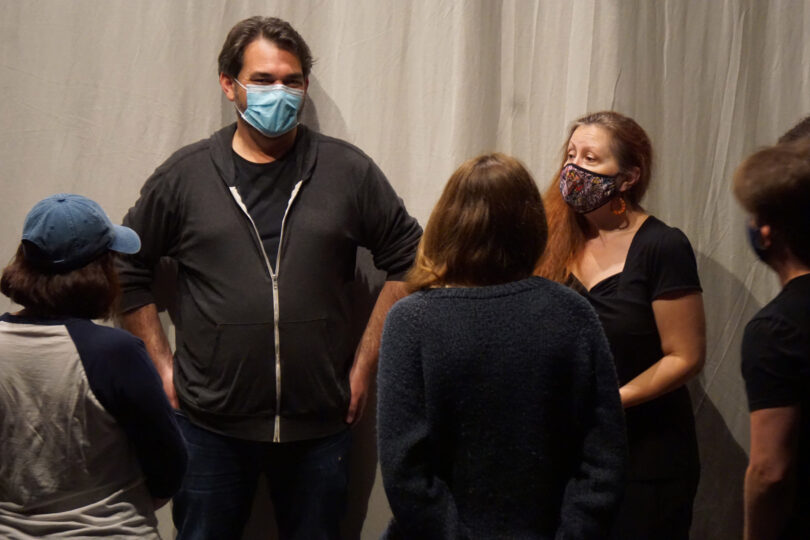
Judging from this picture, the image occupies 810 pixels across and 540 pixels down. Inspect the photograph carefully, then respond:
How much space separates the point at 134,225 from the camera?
2.26m

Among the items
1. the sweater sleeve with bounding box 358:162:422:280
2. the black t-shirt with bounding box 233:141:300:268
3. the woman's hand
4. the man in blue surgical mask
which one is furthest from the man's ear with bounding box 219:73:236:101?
the woman's hand

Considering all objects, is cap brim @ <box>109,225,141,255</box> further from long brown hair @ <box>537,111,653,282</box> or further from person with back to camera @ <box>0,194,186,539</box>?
long brown hair @ <box>537,111,653,282</box>

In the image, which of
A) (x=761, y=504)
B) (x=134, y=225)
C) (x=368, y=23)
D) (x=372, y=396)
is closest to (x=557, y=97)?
(x=368, y=23)

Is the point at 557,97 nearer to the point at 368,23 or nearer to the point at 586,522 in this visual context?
the point at 368,23

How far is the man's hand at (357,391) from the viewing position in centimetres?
228

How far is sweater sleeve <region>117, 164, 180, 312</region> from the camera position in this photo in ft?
7.36

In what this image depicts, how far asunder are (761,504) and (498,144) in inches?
55.6

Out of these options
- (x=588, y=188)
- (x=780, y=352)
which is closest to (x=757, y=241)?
(x=780, y=352)

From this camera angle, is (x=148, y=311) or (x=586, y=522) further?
(x=148, y=311)

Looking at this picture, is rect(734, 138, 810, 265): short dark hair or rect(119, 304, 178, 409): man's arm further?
rect(119, 304, 178, 409): man's arm

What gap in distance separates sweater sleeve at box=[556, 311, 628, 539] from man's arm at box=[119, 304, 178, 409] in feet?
4.29

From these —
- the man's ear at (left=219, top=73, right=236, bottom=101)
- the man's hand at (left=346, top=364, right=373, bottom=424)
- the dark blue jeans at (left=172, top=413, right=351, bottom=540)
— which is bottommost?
the dark blue jeans at (left=172, top=413, right=351, bottom=540)

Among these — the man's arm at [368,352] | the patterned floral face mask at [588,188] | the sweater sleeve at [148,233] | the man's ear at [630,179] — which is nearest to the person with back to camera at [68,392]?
the sweater sleeve at [148,233]

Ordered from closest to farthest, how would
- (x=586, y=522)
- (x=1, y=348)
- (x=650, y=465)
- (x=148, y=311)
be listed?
(x=586, y=522)
(x=1, y=348)
(x=650, y=465)
(x=148, y=311)
